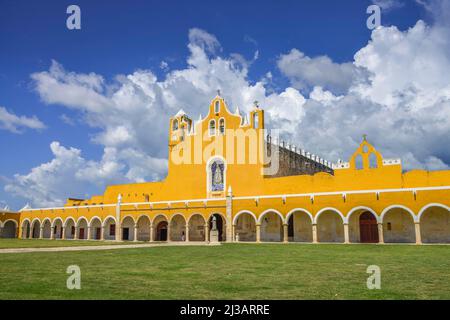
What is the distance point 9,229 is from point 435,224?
173 ft

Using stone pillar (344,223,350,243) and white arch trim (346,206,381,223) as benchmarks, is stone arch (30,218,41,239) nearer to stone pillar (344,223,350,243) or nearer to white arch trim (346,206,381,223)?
stone pillar (344,223,350,243)

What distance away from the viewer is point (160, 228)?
40250mm

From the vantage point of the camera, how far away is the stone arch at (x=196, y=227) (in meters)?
37.1

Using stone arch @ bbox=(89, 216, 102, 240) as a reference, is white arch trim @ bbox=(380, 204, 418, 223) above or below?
above

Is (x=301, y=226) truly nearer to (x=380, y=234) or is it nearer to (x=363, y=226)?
(x=363, y=226)

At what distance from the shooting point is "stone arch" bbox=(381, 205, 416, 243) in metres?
27.6

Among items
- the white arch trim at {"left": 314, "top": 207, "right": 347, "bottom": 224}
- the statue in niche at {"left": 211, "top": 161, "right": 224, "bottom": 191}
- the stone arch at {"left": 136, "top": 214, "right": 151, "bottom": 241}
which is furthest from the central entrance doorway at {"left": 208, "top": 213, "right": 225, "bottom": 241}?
the white arch trim at {"left": 314, "top": 207, "right": 347, "bottom": 224}

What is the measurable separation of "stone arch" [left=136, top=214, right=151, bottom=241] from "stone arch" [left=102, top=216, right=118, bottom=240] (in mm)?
3428

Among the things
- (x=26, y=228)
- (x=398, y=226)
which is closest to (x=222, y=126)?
(x=398, y=226)

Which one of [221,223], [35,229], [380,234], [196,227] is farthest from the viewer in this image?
[35,229]

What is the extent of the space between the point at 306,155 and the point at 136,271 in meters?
38.0

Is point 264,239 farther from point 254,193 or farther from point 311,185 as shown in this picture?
point 311,185

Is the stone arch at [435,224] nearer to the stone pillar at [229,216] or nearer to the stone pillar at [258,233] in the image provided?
the stone pillar at [258,233]

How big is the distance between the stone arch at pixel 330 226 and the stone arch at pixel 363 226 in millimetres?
760
